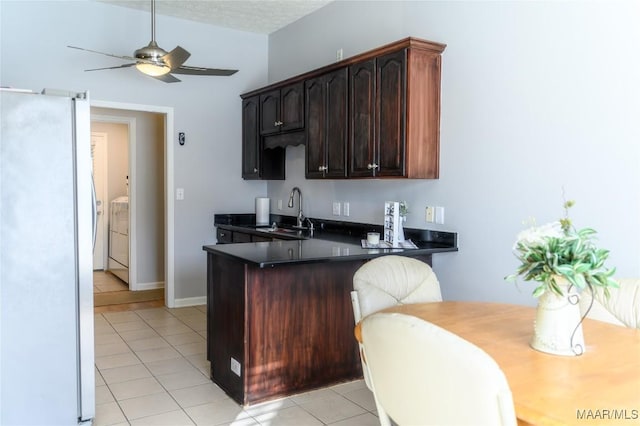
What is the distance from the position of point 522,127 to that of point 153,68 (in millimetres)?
2668

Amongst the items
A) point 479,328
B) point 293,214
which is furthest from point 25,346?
point 293,214

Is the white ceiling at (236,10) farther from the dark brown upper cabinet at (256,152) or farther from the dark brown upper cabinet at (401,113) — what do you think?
the dark brown upper cabinet at (401,113)

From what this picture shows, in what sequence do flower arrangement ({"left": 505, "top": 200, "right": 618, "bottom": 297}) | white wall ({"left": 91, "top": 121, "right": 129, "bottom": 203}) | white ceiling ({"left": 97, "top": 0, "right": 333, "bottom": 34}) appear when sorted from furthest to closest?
white wall ({"left": 91, "top": 121, "right": 129, "bottom": 203}) < white ceiling ({"left": 97, "top": 0, "right": 333, "bottom": 34}) < flower arrangement ({"left": 505, "top": 200, "right": 618, "bottom": 297})

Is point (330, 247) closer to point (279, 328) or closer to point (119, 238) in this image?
point (279, 328)

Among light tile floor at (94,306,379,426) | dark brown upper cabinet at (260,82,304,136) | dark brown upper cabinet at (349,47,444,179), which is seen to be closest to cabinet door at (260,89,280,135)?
dark brown upper cabinet at (260,82,304,136)

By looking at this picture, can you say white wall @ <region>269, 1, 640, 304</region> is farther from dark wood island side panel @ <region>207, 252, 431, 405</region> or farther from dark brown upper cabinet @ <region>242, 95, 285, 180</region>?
dark brown upper cabinet @ <region>242, 95, 285, 180</region>

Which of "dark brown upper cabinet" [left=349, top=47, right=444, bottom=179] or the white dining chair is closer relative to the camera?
the white dining chair

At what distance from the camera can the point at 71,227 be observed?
239cm

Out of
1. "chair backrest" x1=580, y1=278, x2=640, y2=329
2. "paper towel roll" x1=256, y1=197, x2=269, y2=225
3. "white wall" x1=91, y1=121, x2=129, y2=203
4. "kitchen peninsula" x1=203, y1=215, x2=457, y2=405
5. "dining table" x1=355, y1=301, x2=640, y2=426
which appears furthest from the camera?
"white wall" x1=91, y1=121, x2=129, y2=203

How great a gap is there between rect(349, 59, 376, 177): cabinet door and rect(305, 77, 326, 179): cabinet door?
1.27 feet

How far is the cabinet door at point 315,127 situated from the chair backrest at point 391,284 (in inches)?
74.5

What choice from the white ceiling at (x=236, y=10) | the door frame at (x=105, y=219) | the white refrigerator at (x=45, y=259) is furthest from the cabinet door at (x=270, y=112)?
the door frame at (x=105, y=219)

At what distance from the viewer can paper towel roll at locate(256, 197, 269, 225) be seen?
545cm

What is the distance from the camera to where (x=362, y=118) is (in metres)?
3.61
